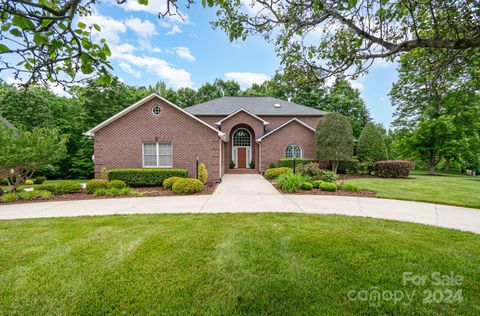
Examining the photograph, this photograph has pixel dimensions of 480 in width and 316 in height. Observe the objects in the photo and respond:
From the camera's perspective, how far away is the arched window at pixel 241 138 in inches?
813

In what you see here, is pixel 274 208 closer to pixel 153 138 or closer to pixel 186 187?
pixel 186 187

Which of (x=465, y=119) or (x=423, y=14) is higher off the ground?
(x=465, y=119)

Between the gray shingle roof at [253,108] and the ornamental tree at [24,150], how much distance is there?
41.0 feet

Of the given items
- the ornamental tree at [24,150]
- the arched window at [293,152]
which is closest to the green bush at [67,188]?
the ornamental tree at [24,150]

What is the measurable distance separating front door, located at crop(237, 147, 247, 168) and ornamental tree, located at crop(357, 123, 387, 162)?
10264mm

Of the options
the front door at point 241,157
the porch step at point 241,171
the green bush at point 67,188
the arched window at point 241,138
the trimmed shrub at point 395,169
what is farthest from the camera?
the arched window at point 241,138

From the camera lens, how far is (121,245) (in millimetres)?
3855

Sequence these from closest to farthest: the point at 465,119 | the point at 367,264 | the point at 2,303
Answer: the point at 2,303, the point at 367,264, the point at 465,119

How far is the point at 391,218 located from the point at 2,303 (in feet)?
25.1

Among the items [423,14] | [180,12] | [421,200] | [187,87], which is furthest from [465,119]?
[187,87]

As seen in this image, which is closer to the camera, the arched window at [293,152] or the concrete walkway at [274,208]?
the concrete walkway at [274,208]

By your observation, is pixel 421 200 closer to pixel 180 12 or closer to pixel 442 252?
pixel 442 252

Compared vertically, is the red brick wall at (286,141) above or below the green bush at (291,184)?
above

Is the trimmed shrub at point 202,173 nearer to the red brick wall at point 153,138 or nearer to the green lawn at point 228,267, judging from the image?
the red brick wall at point 153,138
